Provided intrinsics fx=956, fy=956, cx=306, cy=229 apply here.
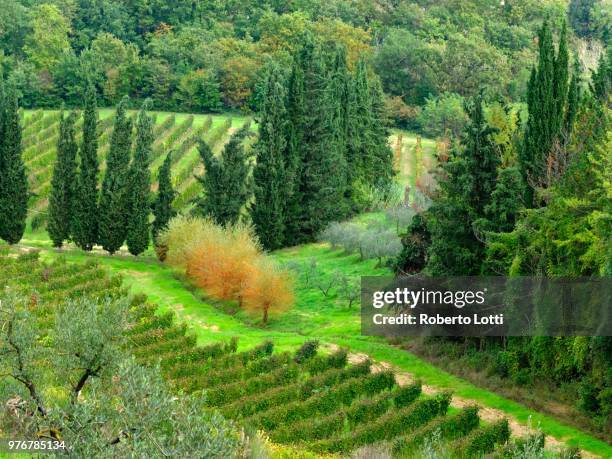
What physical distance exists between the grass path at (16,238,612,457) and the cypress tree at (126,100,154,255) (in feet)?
3.92

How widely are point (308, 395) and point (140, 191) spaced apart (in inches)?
800

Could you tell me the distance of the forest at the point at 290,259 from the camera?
1795cm

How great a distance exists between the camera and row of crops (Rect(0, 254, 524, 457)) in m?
24.2

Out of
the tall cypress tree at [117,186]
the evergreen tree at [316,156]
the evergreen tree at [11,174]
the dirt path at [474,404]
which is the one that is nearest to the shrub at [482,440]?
the dirt path at [474,404]

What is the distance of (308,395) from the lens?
2780cm

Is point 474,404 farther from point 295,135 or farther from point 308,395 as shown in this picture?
point 295,135

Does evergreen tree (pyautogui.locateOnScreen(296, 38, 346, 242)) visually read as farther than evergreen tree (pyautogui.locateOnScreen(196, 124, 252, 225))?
Yes

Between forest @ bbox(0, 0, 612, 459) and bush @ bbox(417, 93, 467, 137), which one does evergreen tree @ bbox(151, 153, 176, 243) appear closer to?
forest @ bbox(0, 0, 612, 459)

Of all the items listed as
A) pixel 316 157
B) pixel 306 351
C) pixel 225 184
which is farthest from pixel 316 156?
pixel 306 351

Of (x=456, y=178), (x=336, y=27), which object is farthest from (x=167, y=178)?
(x=336, y=27)

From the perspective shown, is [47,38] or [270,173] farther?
[47,38]

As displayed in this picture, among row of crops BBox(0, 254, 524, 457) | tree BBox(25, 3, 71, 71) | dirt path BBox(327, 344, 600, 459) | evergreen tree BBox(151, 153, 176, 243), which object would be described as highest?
tree BBox(25, 3, 71, 71)

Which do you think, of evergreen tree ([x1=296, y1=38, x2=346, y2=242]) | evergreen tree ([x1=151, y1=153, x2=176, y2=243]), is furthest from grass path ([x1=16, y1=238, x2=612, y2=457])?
evergreen tree ([x1=151, y1=153, x2=176, y2=243])

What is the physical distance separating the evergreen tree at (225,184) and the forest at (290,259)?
11cm
